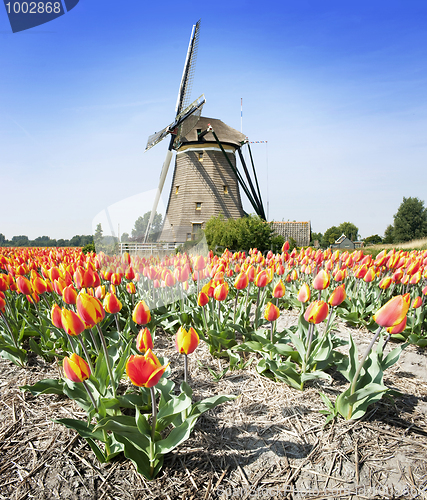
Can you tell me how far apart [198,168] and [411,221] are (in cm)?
4955

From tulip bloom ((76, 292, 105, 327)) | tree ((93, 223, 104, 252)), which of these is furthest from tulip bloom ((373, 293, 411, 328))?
tree ((93, 223, 104, 252))

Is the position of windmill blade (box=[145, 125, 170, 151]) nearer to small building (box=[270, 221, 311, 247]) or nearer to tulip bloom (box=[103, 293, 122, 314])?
small building (box=[270, 221, 311, 247])

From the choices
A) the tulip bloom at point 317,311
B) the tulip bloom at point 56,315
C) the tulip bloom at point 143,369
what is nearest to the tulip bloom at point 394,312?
the tulip bloom at point 317,311

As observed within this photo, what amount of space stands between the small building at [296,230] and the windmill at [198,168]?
4.57 meters

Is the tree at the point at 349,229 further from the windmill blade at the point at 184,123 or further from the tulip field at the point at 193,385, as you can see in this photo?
the tulip field at the point at 193,385

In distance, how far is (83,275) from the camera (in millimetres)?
2807

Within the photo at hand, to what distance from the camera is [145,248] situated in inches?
171

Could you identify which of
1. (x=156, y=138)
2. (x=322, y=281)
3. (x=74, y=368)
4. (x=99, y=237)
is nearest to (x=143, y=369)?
(x=74, y=368)

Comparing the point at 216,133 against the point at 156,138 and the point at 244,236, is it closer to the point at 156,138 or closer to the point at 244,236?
the point at 156,138

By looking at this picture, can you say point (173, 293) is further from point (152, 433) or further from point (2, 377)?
point (152, 433)

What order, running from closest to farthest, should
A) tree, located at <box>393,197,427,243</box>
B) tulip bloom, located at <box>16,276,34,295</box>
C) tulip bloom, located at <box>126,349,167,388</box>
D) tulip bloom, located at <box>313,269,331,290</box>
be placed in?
tulip bloom, located at <box>126,349,167,388</box> < tulip bloom, located at <box>313,269,331,290</box> < tulip bloom, located at <box>16,276,34,295</box> < tree, located at <box>393,197,427,243</box>

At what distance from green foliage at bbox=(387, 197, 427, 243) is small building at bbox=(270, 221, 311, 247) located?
3788 cm

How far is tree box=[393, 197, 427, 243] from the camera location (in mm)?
56062

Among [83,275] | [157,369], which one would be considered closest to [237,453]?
[157,369]
